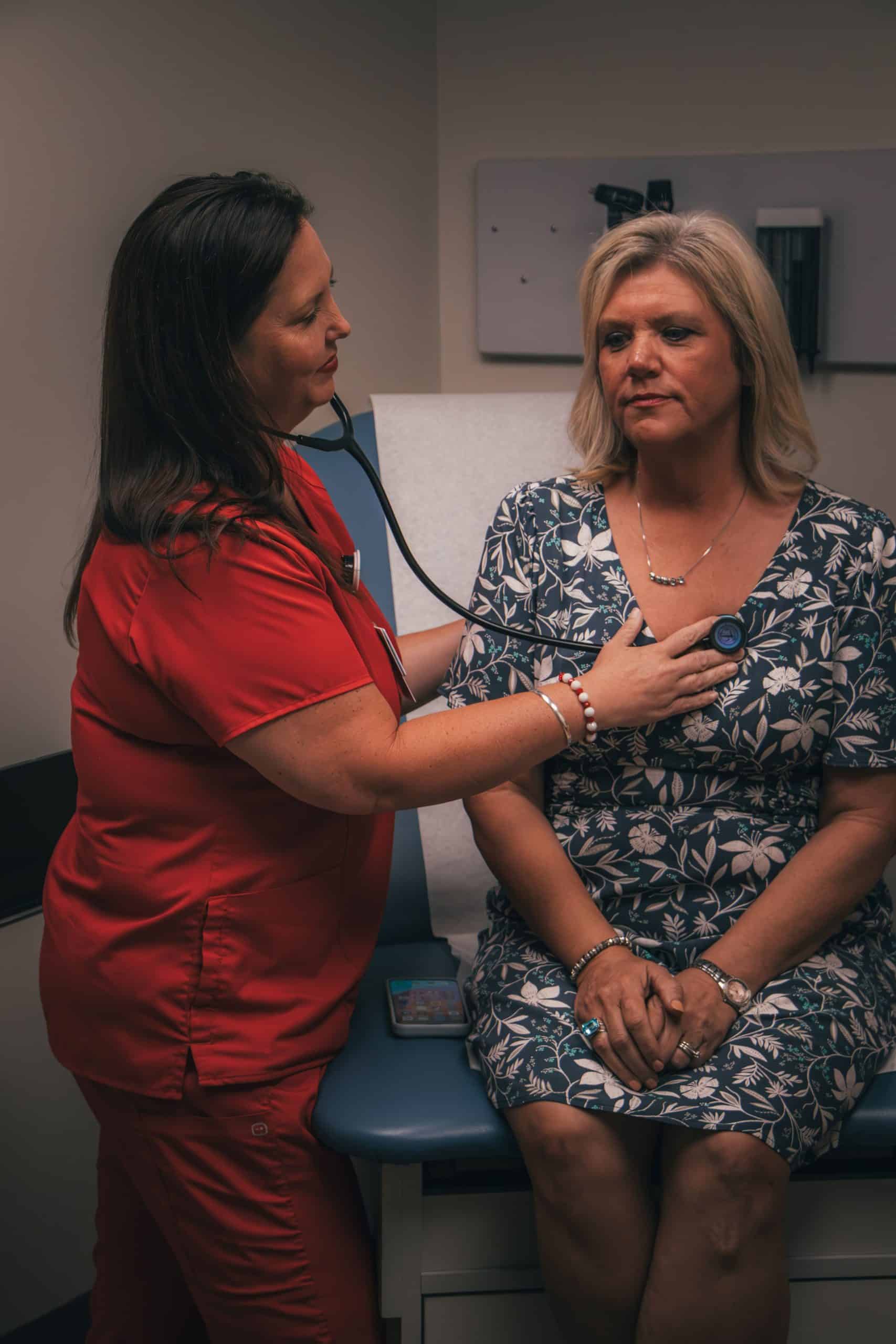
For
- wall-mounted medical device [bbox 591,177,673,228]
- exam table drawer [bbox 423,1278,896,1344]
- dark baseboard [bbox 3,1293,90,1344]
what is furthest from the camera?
wall-mounted medical device [bbox 591,177,673,228]

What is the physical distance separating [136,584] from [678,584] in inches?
24.4

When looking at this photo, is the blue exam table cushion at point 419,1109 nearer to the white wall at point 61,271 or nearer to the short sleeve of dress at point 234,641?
the short sleeve of dress at point 234,641

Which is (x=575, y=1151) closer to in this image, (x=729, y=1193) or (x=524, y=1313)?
(x=729, y=1193)

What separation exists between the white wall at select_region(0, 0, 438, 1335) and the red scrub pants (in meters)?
0.46

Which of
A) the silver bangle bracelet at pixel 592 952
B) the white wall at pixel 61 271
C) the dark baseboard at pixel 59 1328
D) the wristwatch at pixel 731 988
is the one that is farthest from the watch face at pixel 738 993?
the dark baseboard at pixel 59 1328

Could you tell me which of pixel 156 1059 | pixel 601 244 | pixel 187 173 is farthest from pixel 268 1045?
pixel 187 173

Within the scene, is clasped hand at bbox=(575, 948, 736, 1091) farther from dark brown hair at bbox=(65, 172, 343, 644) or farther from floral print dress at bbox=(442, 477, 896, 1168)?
dark brown hair at bbox=(65, 172, 343, 644)

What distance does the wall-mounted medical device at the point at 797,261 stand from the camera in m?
1.92

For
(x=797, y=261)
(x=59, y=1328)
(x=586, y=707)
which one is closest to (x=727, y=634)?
(x=586, y=707)

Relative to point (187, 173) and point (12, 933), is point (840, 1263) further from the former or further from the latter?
point (187, 173)

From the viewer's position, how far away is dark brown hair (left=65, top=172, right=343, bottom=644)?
104 cm

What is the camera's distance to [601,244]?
4.60ft

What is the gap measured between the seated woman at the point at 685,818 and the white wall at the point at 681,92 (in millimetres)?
619

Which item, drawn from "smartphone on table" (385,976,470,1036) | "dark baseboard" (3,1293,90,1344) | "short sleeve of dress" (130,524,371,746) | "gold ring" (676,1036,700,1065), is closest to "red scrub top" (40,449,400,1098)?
"short sleeve of dress" (130,524,371,746)
